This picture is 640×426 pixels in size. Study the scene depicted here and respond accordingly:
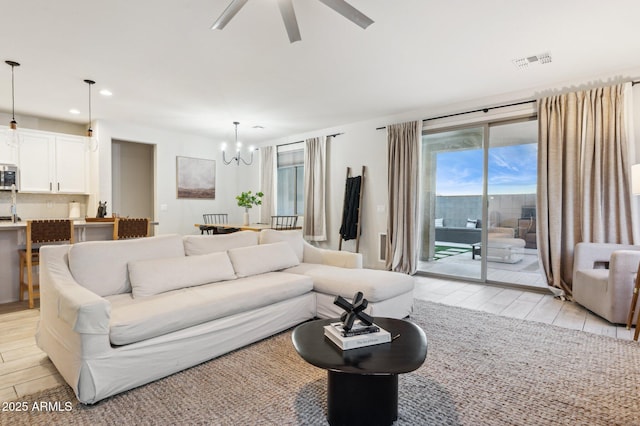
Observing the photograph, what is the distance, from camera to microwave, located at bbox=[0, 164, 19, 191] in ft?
17.0

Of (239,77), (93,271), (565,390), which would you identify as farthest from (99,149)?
(565,390)

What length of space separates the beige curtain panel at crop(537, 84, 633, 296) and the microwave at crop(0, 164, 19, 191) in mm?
7688

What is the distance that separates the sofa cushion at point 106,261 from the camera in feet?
7.95

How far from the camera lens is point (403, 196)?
536cm

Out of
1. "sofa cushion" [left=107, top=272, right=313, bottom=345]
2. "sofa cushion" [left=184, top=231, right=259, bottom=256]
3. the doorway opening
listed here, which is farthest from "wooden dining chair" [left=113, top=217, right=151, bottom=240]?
the doorway opening

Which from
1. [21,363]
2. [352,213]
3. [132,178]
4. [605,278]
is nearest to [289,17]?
[21,363]

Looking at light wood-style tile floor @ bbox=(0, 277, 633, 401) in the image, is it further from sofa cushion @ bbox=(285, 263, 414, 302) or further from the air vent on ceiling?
the air vent on ceiling

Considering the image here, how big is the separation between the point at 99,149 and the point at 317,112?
3.90m

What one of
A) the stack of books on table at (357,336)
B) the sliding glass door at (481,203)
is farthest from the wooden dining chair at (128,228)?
the sliding glass door at (481,203)

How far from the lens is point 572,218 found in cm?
404

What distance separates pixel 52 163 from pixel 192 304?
206 inches

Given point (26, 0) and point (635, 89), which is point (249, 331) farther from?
point (635, 89)

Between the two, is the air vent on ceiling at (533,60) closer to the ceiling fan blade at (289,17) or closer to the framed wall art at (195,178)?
the ceiling fan blade at (289,17)

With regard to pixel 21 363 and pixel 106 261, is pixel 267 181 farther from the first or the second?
pixel 21 363
